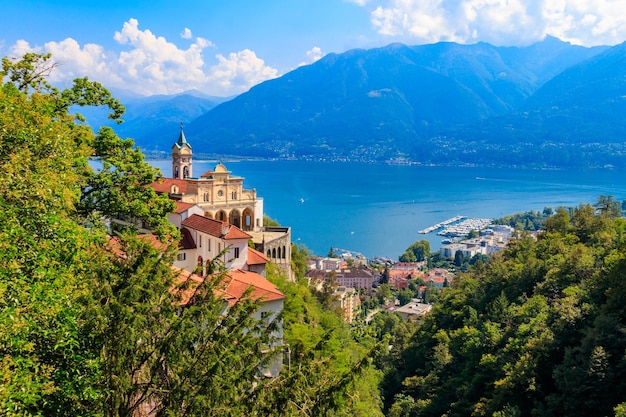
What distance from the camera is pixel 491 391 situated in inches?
806

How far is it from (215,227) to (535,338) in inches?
504

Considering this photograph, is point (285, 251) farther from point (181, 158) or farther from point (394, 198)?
point (394, 198)

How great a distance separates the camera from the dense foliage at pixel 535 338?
51.0 ft

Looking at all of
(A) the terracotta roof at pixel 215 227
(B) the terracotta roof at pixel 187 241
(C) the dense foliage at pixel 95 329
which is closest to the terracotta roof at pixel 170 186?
(A) the terracotta roof at pixel 215 227

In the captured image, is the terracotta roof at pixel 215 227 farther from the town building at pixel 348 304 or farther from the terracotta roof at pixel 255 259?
the town building at pixel 348 304

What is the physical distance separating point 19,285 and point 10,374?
41.2 inches

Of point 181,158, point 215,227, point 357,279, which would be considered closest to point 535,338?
point 215,227

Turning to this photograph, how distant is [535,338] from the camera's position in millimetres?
19812

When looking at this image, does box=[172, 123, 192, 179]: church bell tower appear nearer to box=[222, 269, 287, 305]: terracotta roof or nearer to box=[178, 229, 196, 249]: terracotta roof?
box=[178, 229, 196, 249]: terracotta roof

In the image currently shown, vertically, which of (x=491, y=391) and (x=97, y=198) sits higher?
(x=97, y=198)

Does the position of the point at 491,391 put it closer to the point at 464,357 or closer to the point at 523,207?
the point at 464,357

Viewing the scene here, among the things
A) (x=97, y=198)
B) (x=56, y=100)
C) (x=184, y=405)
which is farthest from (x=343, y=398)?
(x=56, y=100)

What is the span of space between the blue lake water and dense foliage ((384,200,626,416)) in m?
52.4

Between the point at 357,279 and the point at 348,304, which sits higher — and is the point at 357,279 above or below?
below
